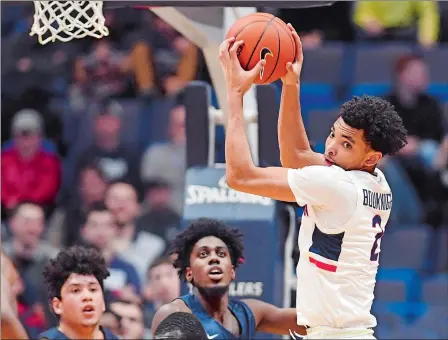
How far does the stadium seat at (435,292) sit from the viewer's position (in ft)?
32.8

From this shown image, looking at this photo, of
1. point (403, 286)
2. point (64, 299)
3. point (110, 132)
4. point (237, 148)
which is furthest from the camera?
point (110, 132)

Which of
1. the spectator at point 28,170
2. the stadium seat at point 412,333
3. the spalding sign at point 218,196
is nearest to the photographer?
the spalding sign at point 218,196

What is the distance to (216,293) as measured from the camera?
625 cm

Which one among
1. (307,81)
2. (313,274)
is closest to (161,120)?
(307,81)

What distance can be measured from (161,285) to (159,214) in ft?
3.68

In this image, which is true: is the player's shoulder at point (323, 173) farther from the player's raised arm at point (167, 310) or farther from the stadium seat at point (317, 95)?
the stadium seat at point (317, 95)

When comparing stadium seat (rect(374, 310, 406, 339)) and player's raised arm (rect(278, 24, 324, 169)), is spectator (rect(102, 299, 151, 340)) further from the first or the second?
player's raised arm (rect(278, 24, 324, 169))

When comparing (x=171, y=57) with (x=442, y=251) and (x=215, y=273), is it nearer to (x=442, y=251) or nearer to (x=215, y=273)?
(x=442, y=251)

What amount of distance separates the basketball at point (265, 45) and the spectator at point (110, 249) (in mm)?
4359

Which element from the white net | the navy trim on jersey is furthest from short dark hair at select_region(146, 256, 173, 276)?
the navy trim on jersey

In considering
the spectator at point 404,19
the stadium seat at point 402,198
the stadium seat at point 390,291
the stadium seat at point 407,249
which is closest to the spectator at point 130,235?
the stadium seat at point 390,291

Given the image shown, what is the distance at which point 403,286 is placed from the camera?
10102 mm

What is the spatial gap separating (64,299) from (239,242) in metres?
1.01

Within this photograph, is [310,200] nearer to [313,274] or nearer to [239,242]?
[313,274]
